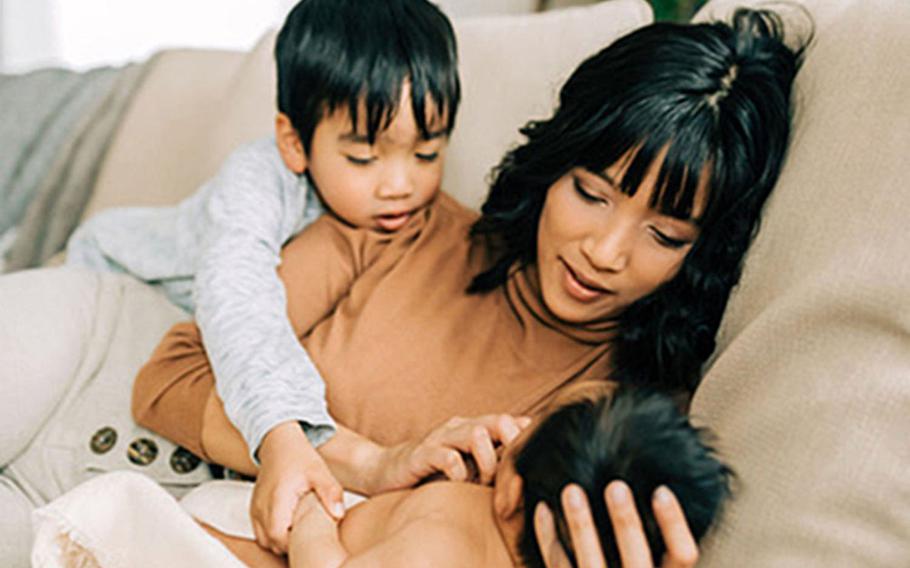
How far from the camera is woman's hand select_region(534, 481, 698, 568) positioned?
710 millimetres

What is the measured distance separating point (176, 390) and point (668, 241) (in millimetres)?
641

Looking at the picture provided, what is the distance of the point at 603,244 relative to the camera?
0.98 metres

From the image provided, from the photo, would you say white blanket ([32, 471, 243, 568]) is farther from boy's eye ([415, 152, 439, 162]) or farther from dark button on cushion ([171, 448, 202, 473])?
boy's eye ([415, 152, 439, 162])

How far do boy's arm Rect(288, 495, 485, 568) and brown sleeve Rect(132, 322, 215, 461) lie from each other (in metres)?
0.27

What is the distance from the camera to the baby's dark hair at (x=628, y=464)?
738 mm

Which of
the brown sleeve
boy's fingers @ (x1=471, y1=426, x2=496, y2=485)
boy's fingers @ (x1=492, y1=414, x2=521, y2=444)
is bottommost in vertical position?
the brown sleeve

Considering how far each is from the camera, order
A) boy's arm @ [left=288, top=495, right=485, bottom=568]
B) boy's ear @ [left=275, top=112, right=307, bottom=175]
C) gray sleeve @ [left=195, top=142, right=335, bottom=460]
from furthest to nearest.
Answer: boy's ear @ [left=275, top=112, right=307, bottom=175], gray sleeve @ [left=195, top=142, right=335, bottom=460], boy's arm @ [left=288, top=495, right=485, bottom=568]

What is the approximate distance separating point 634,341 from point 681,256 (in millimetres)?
121

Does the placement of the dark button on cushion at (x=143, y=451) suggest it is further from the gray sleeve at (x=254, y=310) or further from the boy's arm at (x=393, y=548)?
the boy's arm at (x=393, y=548)

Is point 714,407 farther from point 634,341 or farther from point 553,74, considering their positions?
point 553,74

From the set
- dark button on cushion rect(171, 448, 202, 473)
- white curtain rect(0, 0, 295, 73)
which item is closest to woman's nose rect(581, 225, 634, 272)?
dark button on cushion rect(171, 448, 202, 473)

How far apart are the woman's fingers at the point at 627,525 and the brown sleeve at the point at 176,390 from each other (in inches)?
23.5

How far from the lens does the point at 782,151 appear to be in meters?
0.98

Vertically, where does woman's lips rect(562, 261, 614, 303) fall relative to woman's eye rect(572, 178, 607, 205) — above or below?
below
